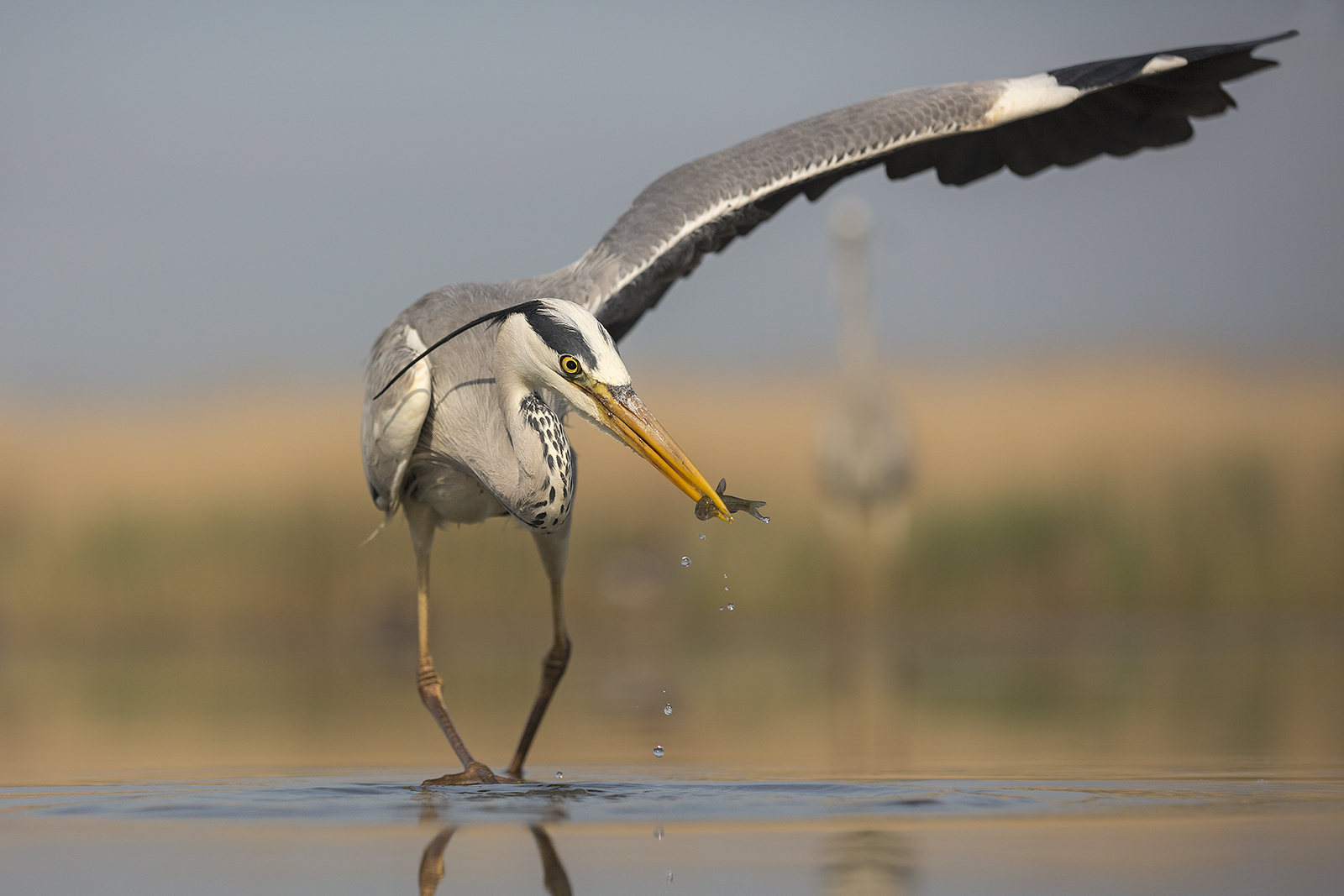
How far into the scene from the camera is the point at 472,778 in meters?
6.28

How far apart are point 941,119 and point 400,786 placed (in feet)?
12.0

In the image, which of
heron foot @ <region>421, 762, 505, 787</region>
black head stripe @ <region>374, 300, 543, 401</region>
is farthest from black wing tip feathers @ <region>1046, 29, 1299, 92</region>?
heron foot @ <region>421, 762, 505, 787</region>

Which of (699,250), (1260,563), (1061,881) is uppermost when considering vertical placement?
(699,250)

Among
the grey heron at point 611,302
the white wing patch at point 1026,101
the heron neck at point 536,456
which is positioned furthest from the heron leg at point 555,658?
the white wing patch at point 1026,101

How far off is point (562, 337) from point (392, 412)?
3.84ft

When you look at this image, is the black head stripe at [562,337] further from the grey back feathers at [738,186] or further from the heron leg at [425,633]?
the heron leg at [425,633]

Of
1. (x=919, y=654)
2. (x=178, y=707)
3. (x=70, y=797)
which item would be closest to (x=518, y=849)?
(x=70, y=797)

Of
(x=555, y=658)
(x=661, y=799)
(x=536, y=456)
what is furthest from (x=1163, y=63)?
(x=661, y=799)

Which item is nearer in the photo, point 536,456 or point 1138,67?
point 536,456

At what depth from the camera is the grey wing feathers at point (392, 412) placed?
6.73 metres

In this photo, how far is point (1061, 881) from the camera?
4.00 m

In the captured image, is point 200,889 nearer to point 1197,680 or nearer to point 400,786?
point 400,786

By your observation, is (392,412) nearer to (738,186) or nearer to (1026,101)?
(738,186)

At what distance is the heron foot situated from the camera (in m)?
6.21
